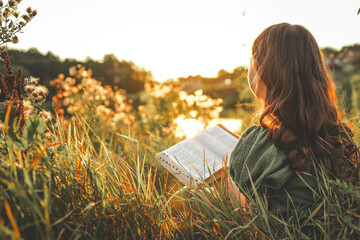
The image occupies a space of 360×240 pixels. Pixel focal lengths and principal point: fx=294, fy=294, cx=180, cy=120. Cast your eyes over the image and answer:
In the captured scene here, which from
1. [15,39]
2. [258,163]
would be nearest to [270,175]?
[258,163]

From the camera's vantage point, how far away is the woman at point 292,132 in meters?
1.38

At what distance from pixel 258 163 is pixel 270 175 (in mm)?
83

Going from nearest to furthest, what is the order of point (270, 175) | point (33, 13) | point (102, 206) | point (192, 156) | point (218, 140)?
point (102, 206) < point (270, 175) < point (33, 13) < point (192, 156) < point (218, 140)

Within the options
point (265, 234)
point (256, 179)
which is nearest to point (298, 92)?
point (256, 179)

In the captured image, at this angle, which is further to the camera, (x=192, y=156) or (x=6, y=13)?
(x=192, y=156)

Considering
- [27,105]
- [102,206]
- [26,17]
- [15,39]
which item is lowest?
[102,206]

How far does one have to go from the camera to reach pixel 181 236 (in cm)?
147

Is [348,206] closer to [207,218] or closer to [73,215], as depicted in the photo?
[207,218]

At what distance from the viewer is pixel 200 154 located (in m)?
2.12

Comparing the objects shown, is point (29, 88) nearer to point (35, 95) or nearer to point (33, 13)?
point (35, 95)

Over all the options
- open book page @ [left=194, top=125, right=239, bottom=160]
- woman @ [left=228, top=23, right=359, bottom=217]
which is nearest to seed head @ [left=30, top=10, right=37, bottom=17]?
woman @ [left=228, top=23, right=359, bottom=217]

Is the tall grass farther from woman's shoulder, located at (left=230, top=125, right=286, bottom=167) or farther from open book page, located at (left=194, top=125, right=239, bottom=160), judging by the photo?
open book page, located at (left=194, top=125, right=239, bottom=160)

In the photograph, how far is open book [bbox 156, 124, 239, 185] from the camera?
6.27 ft

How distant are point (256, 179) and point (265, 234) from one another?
0.25m
